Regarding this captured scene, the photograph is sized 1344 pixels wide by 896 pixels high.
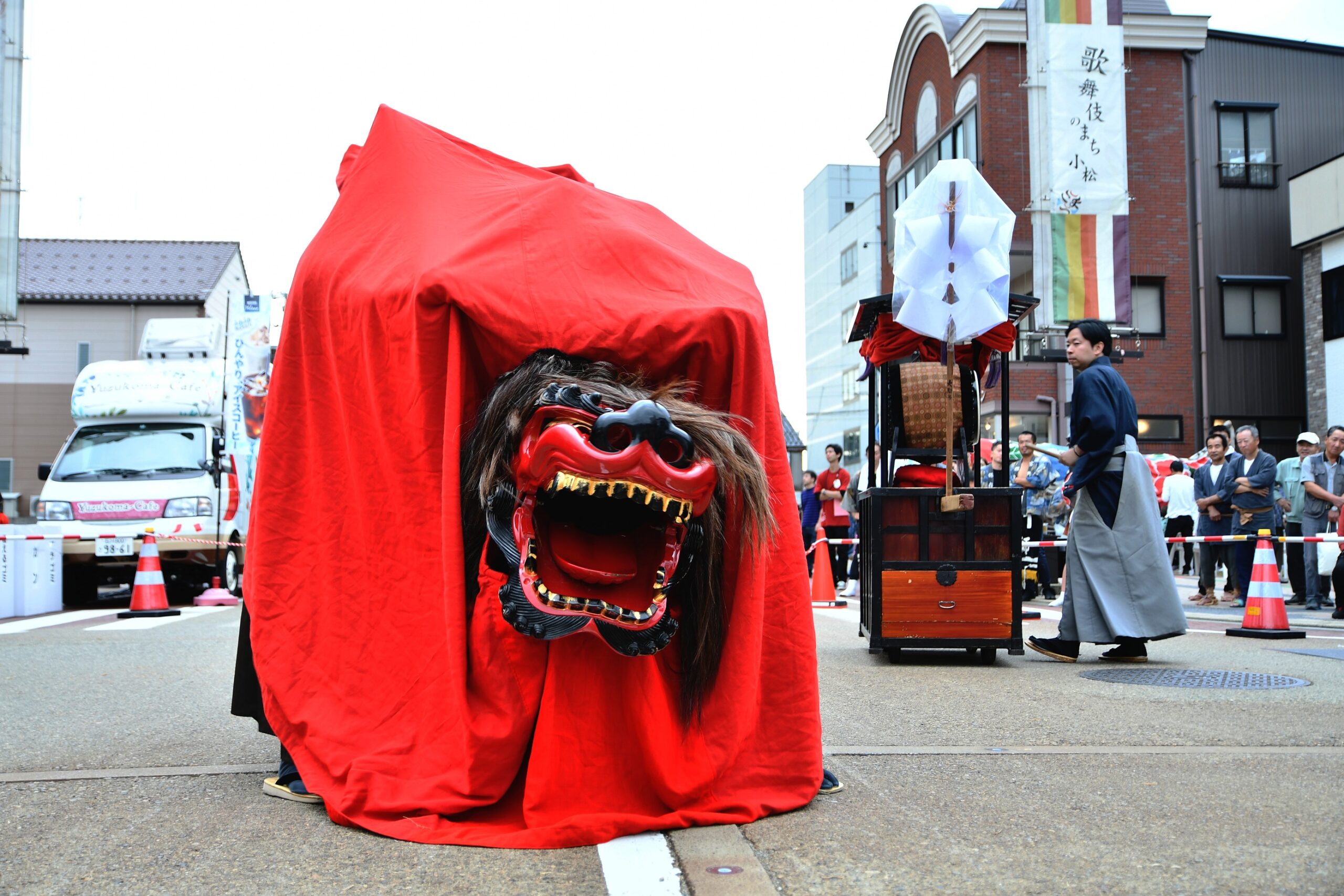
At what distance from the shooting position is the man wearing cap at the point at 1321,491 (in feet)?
40.8

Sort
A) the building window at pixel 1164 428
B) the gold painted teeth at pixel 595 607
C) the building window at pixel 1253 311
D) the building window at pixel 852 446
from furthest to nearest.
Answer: the building window at pixel 852 446
the building window at pixel 1253 311
the building window at pixel 1164 428
the gold painted teeth at pixel 595 607

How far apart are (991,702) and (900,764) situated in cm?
173

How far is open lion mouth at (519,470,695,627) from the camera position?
3291mm

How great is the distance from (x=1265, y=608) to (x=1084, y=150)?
527 inches

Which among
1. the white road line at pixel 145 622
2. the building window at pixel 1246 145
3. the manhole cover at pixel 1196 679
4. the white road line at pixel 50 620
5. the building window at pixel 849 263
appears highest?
the building window at pixel 849 263

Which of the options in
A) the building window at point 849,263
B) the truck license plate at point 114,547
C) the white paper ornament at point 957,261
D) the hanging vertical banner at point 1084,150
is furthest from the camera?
the building window at point 849,263

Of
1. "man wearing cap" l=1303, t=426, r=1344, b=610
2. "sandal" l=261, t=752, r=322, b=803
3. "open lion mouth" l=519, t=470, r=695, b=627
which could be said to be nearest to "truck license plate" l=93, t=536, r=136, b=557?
"sandal" l=261, t=752, r=322, b=803

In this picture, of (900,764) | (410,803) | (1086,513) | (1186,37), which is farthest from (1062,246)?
(410,803)

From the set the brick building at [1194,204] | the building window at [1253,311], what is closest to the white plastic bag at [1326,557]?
the brick building at [1194,204]

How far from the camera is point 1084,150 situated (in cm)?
2105

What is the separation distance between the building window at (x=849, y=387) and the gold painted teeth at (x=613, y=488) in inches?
2209

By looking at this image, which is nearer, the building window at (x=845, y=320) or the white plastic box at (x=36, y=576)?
the white plastic box at (x=36, y=576)

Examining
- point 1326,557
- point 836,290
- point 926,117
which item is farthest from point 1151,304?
point 836,290

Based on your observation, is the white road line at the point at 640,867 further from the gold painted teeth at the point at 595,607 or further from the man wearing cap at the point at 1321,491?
the man wearing cap at the point at 1321,491
